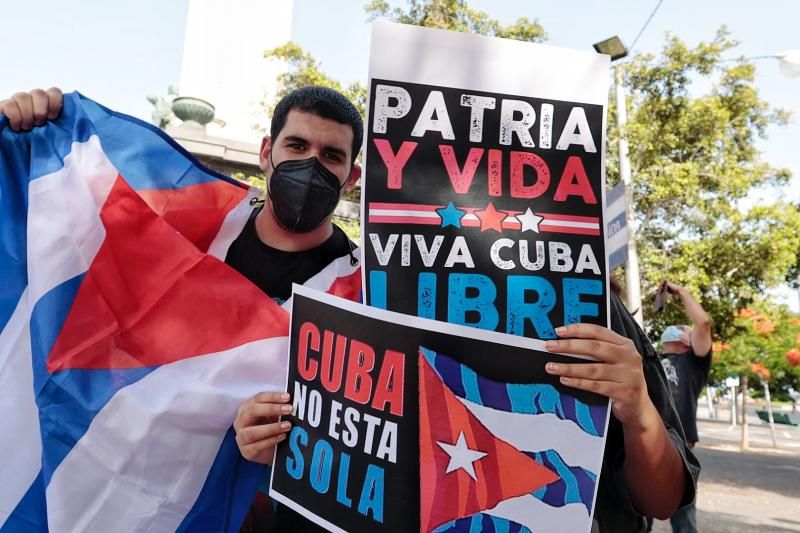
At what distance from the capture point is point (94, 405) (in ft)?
4.77

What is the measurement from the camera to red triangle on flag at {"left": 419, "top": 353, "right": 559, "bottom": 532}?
3.68ft

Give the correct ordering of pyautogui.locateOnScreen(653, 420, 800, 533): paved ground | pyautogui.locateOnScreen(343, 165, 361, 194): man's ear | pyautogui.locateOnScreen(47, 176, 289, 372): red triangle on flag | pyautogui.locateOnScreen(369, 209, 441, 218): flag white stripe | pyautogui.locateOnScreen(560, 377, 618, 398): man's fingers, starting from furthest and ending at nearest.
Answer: pyautogui.locateOnScreen(653, 420, 800, 533): paved ground < pyautogui.locateOnScreen(343, 165, 361, 194): man's ear < pyautogui.locateOnScreen(47, 176, 289, 372): red triangle on flag < pyautogui.locateOnScreen(369, 209, 441, 218): flag white stripe < pyautogui.locateOnScreen(560, 377, 618, 398): man's fingers

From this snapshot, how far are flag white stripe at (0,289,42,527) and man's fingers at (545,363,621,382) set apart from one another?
1225 millimetres

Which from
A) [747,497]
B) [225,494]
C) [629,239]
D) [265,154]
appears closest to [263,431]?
[225,494]

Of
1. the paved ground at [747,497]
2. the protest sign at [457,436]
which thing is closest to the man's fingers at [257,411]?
the protest sign at [457,436]

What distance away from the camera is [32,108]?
1.68m

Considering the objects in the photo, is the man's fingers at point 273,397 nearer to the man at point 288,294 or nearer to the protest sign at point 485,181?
the man at point 288,294

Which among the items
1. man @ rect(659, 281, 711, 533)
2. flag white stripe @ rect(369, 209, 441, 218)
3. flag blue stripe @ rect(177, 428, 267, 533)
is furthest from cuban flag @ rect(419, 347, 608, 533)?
man @ rect(659, 281, 711, 533)

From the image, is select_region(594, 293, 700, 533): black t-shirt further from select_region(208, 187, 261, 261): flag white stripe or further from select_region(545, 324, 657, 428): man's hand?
select_region(208, 187, 261, 261): flag white stripe

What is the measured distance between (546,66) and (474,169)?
0.85ft

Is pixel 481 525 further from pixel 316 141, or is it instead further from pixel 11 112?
pixel 11 112

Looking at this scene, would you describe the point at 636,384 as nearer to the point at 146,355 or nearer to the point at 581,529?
the point at 581,529

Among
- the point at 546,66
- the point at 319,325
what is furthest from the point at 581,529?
the point at 546,66

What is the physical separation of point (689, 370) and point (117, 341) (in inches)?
171
